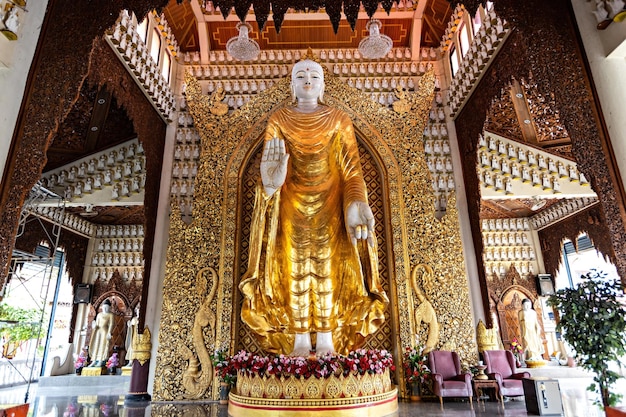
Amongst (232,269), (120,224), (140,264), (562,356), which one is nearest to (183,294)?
(232,269)

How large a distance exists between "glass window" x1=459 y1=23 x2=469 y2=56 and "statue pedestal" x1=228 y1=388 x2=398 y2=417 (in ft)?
20.9

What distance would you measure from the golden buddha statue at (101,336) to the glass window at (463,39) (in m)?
11.3

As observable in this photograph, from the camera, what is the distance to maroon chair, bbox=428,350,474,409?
19.0 ft

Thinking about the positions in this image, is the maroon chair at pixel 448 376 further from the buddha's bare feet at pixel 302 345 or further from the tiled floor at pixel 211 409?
Answer: the buddha's bare feet at pixel 302 345

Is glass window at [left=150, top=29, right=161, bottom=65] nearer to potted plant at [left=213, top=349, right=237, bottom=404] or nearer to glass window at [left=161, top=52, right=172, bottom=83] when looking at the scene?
glass window at [left=161, top=52, right=172, bottom=83]

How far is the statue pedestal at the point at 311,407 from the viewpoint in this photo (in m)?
4.60

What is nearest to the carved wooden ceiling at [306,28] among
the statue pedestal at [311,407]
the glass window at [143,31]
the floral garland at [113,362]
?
the glass window at [143,31]

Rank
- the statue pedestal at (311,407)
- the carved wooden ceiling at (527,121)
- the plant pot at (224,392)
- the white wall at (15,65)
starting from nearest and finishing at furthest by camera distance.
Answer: the white wall at (15,65) → the statue pedestal at (311,407) → the plant pot at (224,392) → the carved wooden ceiling at (527,121)

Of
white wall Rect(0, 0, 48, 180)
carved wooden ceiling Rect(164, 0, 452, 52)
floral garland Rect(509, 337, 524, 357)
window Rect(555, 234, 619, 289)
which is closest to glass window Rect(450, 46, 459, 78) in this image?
carved wooden ceiling Rect(164, 0, 452, 52)

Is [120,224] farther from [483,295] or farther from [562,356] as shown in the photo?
[562,356]

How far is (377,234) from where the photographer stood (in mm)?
7551

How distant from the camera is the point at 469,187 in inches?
303

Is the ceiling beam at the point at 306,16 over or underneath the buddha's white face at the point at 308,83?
over

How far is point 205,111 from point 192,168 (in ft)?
3.70
